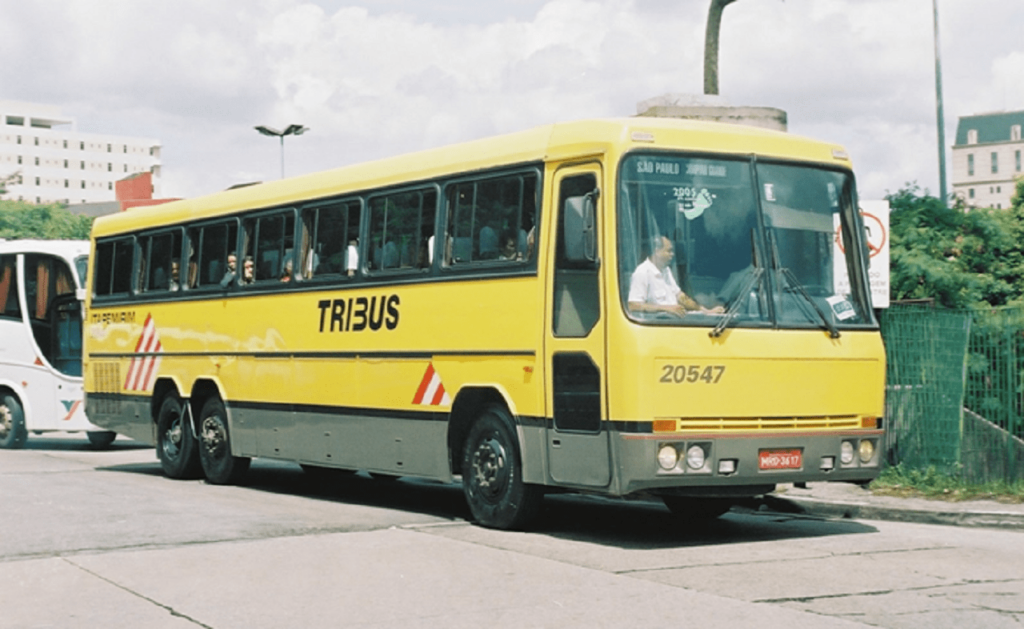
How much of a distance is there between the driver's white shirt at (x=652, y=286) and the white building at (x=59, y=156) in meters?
173

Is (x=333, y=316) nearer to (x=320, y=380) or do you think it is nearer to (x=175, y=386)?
(x=320, y=380)

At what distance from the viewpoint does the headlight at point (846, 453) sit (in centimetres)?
1133

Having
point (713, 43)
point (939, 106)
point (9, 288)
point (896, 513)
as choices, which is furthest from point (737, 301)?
point (939, 106)

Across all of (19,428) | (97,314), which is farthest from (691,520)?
(19,428)

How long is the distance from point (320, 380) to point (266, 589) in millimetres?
5698

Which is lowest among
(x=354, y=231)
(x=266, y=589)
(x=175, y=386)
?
(x=266, y=589)

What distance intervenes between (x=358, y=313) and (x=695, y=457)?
442 centimetres

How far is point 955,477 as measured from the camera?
14.0 meters

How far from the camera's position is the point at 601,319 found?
427 inches

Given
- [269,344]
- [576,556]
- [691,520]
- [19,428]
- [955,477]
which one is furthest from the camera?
[19,428]

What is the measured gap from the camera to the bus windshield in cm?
1078

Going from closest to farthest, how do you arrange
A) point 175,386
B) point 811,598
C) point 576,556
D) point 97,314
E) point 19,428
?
1. point 811,598
2. point 576,556
3. point 175,386
4. point 97,314
5. point 19,428

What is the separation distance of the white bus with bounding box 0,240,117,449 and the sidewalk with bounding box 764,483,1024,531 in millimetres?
13428

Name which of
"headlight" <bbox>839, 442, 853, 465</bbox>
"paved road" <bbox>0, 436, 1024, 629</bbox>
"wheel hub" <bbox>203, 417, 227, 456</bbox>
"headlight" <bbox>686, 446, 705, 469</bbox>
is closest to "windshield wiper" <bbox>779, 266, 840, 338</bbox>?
"headlight" <bbox>839, 442, 853, 465</bbox>
